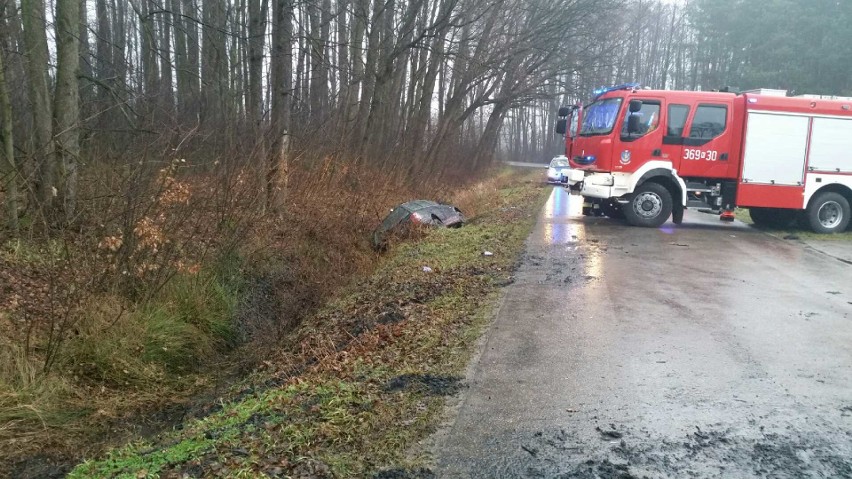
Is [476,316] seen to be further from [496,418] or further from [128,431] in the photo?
[128,431]

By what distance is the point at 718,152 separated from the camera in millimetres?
14266

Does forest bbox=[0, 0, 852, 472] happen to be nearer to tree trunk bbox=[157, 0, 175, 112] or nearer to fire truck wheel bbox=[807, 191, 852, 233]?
tree trunk bbox=[157, 0, 175, 112]

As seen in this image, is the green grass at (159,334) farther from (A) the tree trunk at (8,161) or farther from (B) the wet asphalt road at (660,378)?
(B) the wet asphalt road at (660,378)

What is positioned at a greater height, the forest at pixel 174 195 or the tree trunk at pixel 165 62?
the tree trunk at pixel 165 62

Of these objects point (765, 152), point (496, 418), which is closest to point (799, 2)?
point (765, 152)

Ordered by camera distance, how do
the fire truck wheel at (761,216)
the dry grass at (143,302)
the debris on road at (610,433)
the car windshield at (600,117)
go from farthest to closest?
the fire truck wheel at (761,216) < the car windshield at (600,117) < the dry grass at (143,302) < the debris on road at (610,433)

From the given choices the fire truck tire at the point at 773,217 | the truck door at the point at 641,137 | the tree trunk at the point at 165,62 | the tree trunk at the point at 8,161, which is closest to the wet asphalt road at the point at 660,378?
the truck door at the point at 641,137

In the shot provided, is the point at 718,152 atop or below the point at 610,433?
atop

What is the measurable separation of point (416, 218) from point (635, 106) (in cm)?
520

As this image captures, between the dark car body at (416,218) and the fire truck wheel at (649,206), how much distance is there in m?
3.80

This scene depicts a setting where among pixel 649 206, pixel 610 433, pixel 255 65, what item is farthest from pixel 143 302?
pixel 649 206

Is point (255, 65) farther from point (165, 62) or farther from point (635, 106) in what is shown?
point (635, 106)

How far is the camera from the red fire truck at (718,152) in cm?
1410

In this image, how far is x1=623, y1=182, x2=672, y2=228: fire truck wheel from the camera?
14.5m
